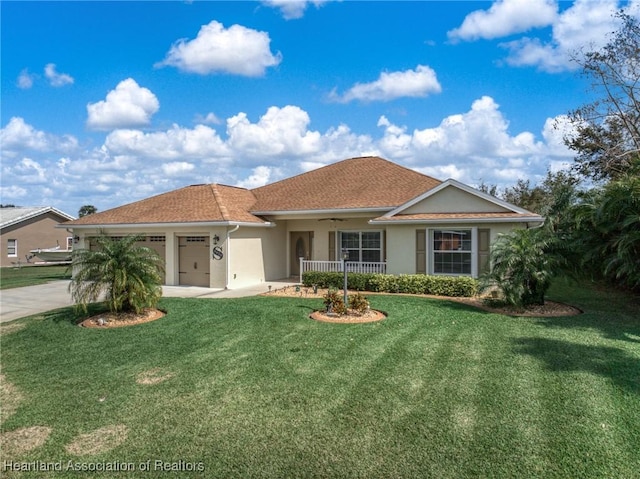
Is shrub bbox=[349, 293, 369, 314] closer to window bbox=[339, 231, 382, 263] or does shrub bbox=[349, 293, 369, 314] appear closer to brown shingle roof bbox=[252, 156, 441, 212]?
brown shingle roof bbox=[252, 156, 441, 212]

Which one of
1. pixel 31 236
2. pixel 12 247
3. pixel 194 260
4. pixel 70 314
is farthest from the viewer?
pixel 31 236

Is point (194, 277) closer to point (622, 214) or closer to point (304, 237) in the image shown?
point (304, 237)

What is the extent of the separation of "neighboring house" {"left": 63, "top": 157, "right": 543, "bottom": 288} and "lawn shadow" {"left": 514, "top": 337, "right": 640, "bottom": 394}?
672 centimetres

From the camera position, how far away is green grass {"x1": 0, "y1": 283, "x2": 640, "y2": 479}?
14.3 feet

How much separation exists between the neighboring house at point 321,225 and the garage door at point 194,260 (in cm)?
4

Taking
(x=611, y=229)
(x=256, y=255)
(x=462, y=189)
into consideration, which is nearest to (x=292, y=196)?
(x=256, y=255)

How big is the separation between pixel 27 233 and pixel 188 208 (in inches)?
1065

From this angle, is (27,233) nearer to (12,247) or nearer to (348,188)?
(12,247)

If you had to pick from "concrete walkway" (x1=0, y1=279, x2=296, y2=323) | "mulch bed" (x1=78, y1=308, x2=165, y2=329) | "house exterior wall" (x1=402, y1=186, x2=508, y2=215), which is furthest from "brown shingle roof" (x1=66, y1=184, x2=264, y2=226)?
"house exterior wall" (x1=402, y1=186, x2=508, y2=215)

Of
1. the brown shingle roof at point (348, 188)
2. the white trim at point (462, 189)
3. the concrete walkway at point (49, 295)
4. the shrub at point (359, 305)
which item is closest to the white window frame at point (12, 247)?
the concrete walkway at point (49, 295)

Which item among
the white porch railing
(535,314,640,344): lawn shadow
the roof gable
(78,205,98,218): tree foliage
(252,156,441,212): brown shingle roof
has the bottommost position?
(535,314,640,344): lawn shadow

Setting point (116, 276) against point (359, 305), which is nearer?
point (116, 276)

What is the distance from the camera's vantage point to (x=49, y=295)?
16.2 metres

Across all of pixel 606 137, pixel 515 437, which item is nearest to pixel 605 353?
pixel 515 437
